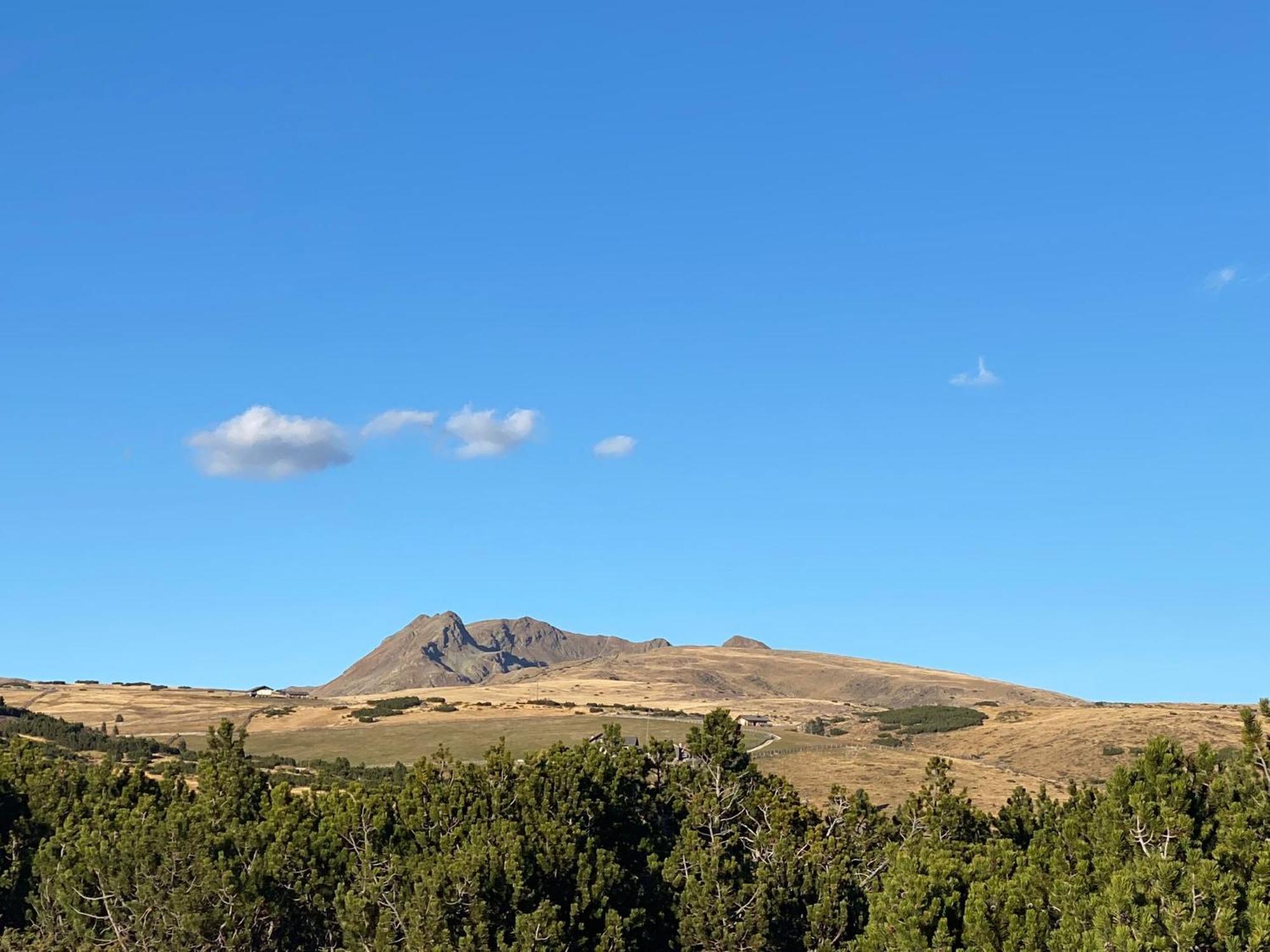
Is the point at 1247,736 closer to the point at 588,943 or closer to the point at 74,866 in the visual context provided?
the point at 588,943

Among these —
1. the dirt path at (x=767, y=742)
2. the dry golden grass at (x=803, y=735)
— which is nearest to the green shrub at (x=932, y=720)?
the dry golden grass at (x=803, y=735)

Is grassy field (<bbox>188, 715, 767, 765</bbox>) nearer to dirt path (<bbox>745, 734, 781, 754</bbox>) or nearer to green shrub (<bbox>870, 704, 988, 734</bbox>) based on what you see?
dirt path (<bbox>745, 734, 781, 754</bbox>)

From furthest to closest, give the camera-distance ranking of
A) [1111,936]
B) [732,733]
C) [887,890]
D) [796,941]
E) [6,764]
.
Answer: [6,764]
[732,733]
[796,941]
[887,890]
[1111,936]

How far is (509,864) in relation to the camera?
31938 millimetres

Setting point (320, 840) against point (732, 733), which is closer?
point (320, 840)

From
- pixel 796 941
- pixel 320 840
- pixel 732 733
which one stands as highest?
pixel 732 733

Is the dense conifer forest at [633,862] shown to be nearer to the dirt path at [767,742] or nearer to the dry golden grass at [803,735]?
the dry golden grass at [803,735]

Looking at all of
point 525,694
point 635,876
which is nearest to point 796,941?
point 635,876

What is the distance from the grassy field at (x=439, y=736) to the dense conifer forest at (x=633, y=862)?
180ft

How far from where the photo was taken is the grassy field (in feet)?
332

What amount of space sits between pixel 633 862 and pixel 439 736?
74847 mm

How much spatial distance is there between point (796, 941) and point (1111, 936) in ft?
40.7

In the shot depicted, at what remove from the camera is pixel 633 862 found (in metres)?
37.6

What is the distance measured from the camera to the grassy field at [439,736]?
3986 inches
